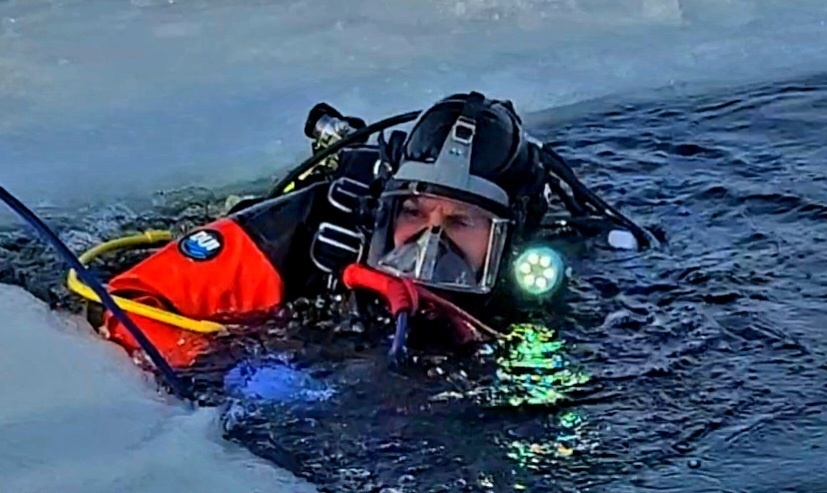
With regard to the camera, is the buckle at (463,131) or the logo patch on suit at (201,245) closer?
the logo patch on suit at (201,245)

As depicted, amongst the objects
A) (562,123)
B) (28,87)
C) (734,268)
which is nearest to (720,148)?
(562,123)

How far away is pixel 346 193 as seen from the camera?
154 inches

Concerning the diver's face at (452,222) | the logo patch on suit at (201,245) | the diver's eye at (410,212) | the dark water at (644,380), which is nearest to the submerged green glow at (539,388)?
the dark water at (644,380)

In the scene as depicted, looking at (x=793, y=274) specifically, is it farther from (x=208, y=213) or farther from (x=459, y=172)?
→ (x=208, y=213)

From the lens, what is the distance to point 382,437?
128 inches

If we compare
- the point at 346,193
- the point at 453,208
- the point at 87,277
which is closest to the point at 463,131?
the point at 453,208

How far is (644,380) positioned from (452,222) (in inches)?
23.1

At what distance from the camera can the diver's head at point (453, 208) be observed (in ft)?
11.9

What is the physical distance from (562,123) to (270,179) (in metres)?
1.24

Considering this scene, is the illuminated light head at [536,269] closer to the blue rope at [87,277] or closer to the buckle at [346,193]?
the buckle at [346,193]

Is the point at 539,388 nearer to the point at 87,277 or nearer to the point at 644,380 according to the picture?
the point at 644,380

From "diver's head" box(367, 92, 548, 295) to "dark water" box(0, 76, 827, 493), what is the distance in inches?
8.6

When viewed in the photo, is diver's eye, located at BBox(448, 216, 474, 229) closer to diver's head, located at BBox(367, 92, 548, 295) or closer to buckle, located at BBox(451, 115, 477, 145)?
diver's head, located at BBox(367, 92, 548, 295)

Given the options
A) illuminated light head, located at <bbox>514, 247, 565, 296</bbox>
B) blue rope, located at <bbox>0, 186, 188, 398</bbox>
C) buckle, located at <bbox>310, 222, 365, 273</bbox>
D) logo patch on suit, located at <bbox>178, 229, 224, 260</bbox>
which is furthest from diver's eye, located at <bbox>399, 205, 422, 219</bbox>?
blue rope, located at <bbox>0, 186, 188, 398</bbox>
